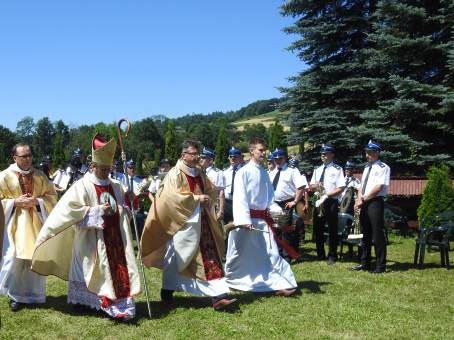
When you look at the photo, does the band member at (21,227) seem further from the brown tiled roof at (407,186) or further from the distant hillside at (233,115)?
the distant hillside at (233,115)

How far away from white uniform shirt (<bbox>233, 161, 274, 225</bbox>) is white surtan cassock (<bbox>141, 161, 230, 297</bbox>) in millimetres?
415

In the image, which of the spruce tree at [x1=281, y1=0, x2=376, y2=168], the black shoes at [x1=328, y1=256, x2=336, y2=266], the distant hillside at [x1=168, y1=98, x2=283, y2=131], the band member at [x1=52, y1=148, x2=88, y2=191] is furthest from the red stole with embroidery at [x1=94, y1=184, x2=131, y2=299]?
Answer: the distant hillside at [x1=168, y1=98, x2=283, y2=131]

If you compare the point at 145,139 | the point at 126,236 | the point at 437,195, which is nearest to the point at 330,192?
the point at 437,195

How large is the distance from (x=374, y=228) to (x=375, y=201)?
0.45 meters

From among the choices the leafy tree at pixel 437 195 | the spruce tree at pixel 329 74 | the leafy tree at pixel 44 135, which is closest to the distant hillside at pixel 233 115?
the leafy tree at pixel 44 135

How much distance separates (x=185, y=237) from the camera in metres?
6.87

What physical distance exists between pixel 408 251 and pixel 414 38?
6.87m

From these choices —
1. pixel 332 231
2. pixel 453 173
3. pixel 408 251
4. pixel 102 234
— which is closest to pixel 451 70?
pixel 453 173

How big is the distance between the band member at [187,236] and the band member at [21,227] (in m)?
1.44

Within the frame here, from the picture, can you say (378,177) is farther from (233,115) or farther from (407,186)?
(233,115)

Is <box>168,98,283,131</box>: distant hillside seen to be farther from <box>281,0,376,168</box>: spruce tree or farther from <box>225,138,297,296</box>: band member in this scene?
<box>225,138,297,296</box>: band member

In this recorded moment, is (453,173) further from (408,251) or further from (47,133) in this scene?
(47,133)

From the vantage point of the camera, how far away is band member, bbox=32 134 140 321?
6.39 meters

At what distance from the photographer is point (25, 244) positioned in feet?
22.9
